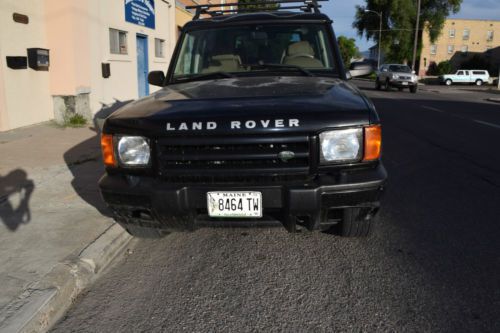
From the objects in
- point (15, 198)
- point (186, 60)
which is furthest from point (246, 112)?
point (15, 198)

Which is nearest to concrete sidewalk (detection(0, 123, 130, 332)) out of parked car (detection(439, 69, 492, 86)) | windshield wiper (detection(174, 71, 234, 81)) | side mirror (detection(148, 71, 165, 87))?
side mirror (detection(148, 71, 165, 87))

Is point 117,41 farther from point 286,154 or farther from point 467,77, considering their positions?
point 467,77

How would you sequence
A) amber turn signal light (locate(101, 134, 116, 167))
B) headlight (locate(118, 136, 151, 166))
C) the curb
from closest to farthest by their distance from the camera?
the curb, headlight (locate(118, 136, 151, 166)), amber turn signal light (locate(101, 134, 116, 167))

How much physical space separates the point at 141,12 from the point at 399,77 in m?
19.2

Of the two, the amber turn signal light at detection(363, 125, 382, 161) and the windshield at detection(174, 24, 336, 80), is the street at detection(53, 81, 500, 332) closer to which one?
the amber turn signal light at detection(363, 125, 382, 161)

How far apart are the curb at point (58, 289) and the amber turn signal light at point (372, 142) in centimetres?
212

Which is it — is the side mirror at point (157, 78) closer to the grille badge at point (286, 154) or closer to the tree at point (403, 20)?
the grille badge at point (286, 154)

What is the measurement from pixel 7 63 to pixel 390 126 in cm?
867

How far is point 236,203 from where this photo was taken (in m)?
2.83

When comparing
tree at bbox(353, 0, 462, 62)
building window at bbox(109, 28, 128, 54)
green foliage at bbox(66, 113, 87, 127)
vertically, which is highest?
tree at bbox(353, 0, 462, 62)

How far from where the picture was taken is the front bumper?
9.10 feet

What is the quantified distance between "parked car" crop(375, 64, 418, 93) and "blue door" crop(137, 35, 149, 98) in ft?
61.0

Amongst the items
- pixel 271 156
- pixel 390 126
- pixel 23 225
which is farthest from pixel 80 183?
pixel 390 126

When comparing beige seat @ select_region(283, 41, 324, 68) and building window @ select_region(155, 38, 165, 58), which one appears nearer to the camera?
beige seat @ select_region(283, 41, 324, 68)
